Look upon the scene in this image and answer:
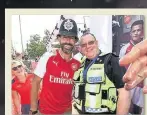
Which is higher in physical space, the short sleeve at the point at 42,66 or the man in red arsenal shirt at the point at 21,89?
the short sleeve at the point at 42,66

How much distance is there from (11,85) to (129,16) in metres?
1.10

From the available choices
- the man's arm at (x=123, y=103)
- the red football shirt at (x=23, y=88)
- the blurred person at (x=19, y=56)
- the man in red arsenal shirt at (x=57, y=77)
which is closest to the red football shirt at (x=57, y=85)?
the man in red arsenal shirt at (x=57, y=77)

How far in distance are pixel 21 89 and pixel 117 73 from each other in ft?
2.57

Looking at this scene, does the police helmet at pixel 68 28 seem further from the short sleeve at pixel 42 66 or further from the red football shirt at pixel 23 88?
the red football shirt at pixel 23 88

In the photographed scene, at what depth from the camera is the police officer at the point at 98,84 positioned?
2.98m

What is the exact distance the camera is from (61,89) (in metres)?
3.00

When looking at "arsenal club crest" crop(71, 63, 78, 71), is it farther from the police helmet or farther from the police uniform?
the police helmet

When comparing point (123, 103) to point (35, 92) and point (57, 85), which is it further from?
point (35, 92)

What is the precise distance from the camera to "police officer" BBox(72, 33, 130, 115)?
2.98 m

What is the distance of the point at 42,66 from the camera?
300cm

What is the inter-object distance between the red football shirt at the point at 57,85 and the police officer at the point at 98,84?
0.06m

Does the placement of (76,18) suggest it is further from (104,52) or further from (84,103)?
(84,103)

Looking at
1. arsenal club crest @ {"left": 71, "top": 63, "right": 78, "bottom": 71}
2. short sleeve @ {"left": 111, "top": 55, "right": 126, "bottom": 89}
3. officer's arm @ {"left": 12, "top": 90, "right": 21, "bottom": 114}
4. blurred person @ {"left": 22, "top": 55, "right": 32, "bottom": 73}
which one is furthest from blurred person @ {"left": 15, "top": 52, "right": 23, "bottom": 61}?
short sleeve @ {"left": 111, "top": 55, "right": 126, "bottom": 89}

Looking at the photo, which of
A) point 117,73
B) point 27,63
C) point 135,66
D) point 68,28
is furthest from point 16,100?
point 135,66
